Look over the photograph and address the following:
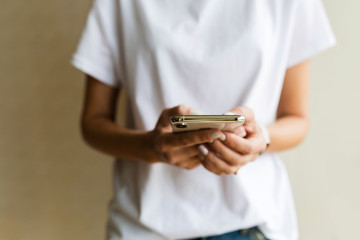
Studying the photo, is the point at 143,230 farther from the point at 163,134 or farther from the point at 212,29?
the point at 212,29

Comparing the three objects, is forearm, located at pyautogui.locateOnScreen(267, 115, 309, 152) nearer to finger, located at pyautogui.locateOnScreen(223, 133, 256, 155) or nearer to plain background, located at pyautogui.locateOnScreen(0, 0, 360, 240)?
finger, located at pyautogui.locateOnScreen(223, 133, 256, 155)

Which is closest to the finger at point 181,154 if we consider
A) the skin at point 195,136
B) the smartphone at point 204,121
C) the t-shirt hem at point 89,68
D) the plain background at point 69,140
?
the skin at point 195,136

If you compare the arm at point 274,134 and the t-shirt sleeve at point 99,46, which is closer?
the arm at point 274,134

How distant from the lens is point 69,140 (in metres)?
1.17

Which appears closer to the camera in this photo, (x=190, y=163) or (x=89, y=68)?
(x=190, y=163)

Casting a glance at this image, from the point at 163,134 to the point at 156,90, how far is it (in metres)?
0.15

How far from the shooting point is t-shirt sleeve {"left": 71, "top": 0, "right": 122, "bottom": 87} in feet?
2.58

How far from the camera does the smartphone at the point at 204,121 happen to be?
0.49 metres

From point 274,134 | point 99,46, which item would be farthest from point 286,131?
point 99,46

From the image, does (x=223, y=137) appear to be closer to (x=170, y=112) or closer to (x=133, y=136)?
(x=170, y=112)

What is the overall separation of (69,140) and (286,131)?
675 millimetres

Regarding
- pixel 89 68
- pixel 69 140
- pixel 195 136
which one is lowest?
pixel 69 140

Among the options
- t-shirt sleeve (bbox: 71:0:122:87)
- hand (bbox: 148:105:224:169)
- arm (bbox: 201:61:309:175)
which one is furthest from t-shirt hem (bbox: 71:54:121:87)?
arm (bbox: 201:61:309:175)

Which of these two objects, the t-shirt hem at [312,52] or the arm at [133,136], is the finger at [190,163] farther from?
the t-shirt hem at [312,52]
